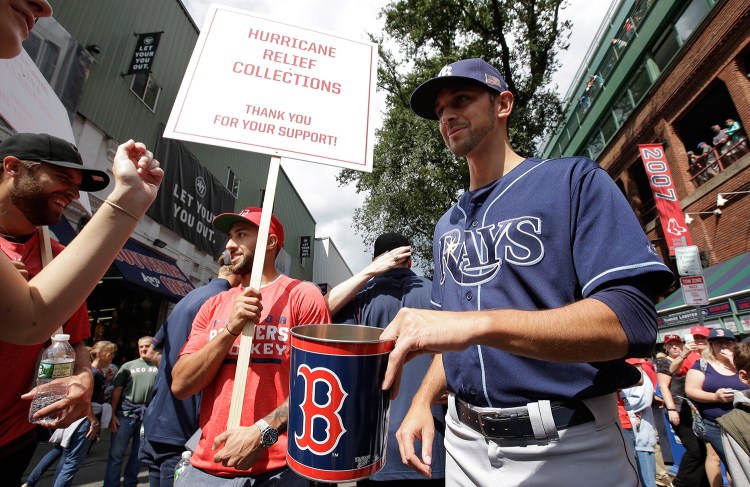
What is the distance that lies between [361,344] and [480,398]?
66 cm

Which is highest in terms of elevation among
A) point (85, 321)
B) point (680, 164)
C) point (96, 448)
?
point (680, 164)

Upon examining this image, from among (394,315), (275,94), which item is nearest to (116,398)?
(394,315)

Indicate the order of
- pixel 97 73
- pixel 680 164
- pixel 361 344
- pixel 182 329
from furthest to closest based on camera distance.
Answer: pixel 680 164 → pixel 97 73 → pixel 182 329 → pixel 361 344

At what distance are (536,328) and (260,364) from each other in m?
1.59

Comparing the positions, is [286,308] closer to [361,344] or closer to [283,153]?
[283,153]

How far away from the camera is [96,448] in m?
7.34

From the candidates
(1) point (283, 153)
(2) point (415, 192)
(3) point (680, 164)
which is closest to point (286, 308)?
(1) point (283, 153)

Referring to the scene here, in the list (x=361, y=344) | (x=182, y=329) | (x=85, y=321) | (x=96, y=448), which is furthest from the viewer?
(x=96, y=448)

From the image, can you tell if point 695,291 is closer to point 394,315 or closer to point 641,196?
point 394,315

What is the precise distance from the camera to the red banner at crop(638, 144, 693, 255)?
12492 millimetres

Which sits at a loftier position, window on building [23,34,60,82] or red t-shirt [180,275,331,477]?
window on building [23,34,60,82]

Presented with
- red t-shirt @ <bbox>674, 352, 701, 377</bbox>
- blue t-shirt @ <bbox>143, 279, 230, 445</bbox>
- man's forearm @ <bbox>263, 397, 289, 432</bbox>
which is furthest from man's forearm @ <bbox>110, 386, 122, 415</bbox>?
red t-shirt @ <bbox>674, 352, 701, 377</bbox>

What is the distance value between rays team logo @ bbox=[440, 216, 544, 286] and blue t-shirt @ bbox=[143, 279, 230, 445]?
7.95ft

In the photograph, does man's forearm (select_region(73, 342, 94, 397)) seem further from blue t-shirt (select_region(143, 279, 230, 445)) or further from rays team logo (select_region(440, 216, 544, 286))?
rays team logo (select_region(440, 216, 544, 286))
